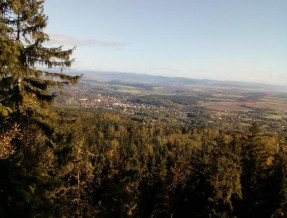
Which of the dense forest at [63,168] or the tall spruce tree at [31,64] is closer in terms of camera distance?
the dense forest at [63,168]

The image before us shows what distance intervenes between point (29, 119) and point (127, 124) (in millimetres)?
130816

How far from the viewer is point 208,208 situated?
23.8m

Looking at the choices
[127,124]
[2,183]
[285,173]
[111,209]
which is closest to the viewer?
[2,183]

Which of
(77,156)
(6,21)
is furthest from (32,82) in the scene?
(77,156)

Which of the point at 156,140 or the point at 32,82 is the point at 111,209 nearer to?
the point at 32,82

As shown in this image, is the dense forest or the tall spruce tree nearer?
the dense forest

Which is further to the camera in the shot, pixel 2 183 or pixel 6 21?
pixel 6 21

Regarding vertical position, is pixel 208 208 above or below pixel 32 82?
below

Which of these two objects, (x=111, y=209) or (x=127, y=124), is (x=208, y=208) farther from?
(x=127, y=124)

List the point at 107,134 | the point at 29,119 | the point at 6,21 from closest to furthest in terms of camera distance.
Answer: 1. the point at 6,21
2. the point at 29,119
3. the point at 107,134

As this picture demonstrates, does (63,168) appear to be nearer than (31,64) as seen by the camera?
No

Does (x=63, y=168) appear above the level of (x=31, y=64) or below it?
below

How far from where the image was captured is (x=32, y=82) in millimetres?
16234

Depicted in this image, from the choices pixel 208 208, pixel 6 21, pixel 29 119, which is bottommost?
pixel 208 208
